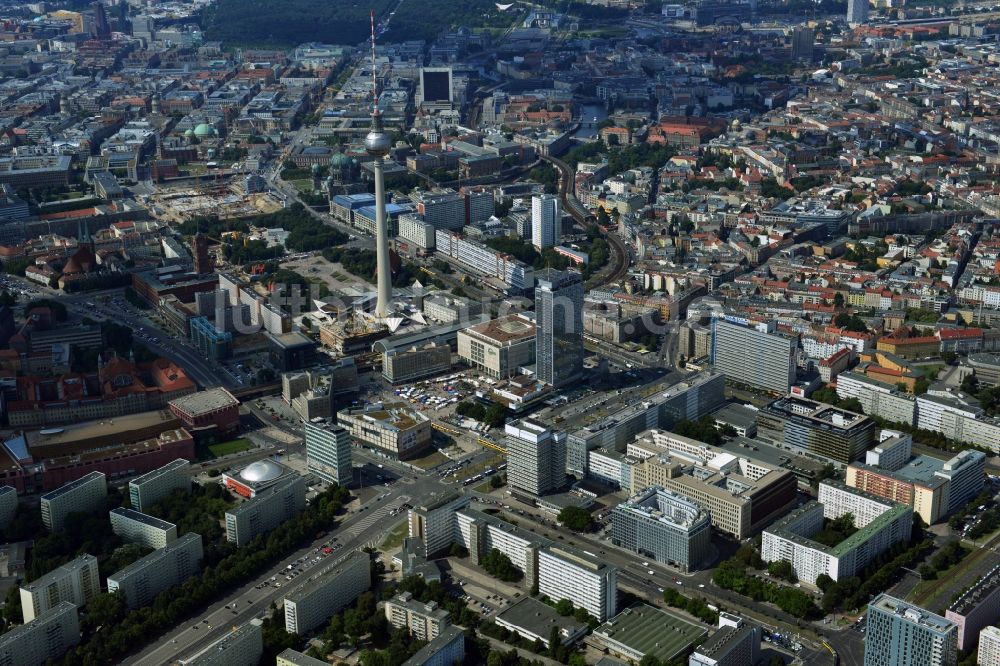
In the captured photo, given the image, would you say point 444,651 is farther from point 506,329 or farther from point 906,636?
point 506,329

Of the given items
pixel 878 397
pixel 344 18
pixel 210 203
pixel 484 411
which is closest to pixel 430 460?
pixel 484 411

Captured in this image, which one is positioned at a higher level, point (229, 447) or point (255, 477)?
point (255, 477)

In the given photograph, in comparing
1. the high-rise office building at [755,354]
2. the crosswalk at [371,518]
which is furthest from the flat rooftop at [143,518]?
the high-rise office building at [755,354]

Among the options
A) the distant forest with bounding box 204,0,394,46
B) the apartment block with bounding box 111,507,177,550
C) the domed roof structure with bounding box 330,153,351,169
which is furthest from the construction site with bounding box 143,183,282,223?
the distant forest with bounding box 204,0,394,46

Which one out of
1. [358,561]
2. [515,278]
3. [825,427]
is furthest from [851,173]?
[358,561]

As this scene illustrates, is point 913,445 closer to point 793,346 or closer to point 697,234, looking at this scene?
point 793,346

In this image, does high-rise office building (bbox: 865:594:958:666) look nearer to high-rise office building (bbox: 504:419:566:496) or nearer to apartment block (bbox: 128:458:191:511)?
high-rise office building (bbox: 504:419:566:496)
